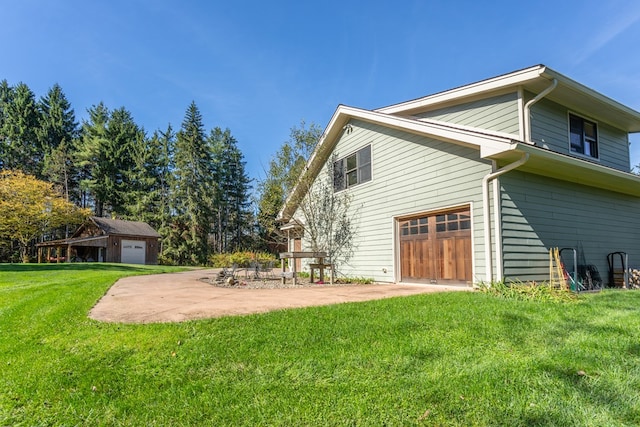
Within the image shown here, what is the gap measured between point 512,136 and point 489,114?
0.89m

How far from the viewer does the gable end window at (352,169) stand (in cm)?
1073

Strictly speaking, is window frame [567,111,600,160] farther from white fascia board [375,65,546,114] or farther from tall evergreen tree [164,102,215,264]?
tall evergreen tree [164,102,215,264]

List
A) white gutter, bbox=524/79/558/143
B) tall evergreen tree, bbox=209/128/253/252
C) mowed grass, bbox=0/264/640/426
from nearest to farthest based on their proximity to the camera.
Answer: mowed grass, bbox=0/264/640/426
white gutter, bbox=524/79/558/143
tall evergreen tree, bbox=209/128/253/252

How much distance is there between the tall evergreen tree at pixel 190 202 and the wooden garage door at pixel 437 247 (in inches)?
1006

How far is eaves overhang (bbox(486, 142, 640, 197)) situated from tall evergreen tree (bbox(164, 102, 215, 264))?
2848 centimetres

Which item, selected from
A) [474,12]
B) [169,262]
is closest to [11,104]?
[169,262]

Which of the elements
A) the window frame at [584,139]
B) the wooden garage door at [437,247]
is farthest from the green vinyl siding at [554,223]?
the window frame at [584,139]

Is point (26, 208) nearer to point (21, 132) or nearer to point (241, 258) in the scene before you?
point (21, 132)

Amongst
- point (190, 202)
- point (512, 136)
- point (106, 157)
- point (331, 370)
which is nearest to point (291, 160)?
point (512, 136)

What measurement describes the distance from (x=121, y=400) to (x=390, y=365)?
2.06m

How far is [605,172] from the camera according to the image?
303 inches

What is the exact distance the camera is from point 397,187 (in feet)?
30.9

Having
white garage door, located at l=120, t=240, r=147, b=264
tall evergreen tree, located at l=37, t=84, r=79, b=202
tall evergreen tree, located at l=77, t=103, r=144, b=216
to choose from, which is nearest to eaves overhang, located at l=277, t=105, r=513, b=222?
white garage door, located at l=120, t=240, r=147, b=264

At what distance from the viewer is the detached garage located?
25.7 metres
